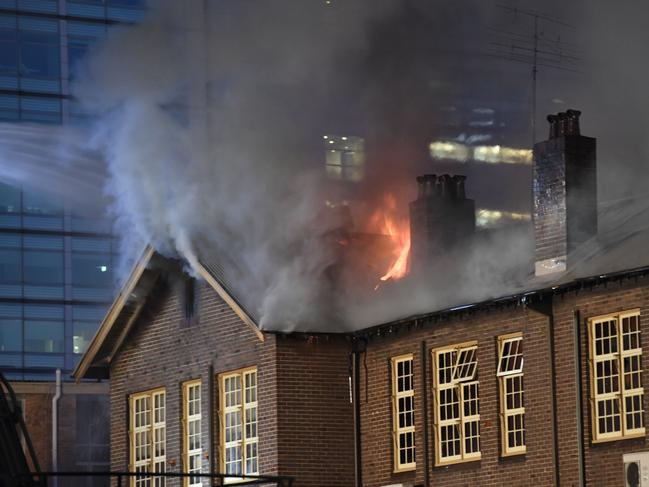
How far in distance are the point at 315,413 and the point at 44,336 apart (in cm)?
4643

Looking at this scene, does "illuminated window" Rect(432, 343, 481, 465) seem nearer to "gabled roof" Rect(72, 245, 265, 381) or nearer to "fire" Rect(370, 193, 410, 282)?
"fire" Rect(370, 193, 410, 282)

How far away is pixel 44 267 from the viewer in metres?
86.1

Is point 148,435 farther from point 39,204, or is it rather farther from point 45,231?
point 39,204

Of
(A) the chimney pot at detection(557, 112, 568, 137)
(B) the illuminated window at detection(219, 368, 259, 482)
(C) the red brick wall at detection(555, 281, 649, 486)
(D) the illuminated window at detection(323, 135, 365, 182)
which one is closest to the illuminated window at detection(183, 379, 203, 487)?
(B) the illuminated window at detection(219, 368, 259, 482)

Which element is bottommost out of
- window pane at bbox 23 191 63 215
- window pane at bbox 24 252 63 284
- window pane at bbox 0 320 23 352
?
window pane at bbox 0 320 23 352

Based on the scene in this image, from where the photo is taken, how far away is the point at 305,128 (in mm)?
51875

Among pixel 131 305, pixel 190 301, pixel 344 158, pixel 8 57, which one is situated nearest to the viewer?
pixel 190 301

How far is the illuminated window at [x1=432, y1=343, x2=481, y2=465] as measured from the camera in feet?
126

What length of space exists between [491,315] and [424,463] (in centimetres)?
353

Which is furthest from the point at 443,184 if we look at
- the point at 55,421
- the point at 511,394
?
the point at 55,421

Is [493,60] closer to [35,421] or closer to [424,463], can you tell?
[35,421]

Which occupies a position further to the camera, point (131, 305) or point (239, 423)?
point (131, 305)

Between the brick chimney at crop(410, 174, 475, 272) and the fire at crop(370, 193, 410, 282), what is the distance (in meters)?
0.54

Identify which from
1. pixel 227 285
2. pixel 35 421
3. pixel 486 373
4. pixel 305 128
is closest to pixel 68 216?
pixel 35 421
